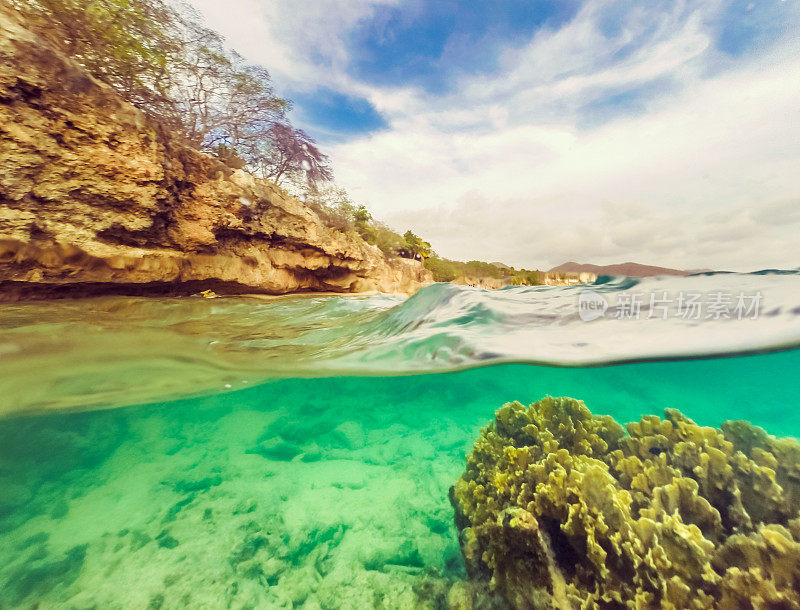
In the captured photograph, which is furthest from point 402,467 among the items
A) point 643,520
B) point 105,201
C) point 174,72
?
point 174,72

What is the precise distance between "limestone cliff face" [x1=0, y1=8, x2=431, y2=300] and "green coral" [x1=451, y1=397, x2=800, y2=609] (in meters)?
10.7

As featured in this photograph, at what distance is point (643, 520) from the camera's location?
9.52ft

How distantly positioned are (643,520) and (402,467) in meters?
5.36

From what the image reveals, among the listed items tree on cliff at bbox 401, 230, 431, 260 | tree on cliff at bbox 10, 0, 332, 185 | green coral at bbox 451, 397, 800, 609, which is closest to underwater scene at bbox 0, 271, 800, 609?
green coral at bbox 451, 397, 800, 609

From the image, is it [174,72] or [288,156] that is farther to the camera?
[288,156]

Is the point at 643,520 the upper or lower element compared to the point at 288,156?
lower

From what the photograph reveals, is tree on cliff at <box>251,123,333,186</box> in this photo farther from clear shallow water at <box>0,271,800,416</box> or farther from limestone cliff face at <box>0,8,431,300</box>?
clear shallow water at <box>0,271,800,416</box>

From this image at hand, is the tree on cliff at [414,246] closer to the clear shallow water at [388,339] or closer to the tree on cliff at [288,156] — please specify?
the tree on cliff at [288,156]

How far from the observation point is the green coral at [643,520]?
2568 millimetres

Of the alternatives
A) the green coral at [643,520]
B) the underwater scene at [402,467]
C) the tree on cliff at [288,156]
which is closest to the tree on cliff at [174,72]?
the tree on cliff at [288,156]

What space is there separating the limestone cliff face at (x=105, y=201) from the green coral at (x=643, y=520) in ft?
35.3

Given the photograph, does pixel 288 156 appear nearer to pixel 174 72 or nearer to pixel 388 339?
pixel 174 72

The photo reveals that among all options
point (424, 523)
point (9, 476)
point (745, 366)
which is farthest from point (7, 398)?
point (745, 366)

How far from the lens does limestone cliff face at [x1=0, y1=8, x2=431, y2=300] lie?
6293 mm
